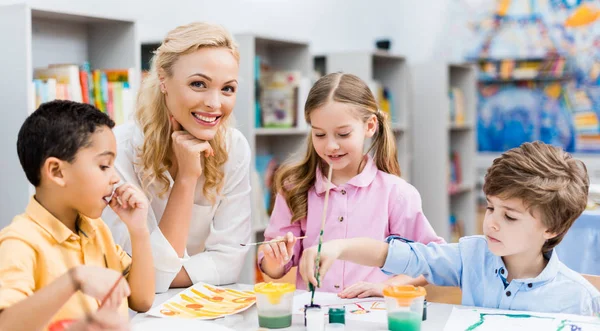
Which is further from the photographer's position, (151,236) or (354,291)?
(151,236)

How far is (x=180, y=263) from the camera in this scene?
1764 millimetres

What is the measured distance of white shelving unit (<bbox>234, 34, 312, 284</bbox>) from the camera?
11.4 ft

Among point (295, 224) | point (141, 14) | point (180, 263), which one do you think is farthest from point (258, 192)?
point (180, 263)

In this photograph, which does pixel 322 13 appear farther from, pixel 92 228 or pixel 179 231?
pixel 92 228

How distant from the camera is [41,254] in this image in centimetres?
126

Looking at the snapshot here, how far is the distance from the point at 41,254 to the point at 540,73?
4.80 m

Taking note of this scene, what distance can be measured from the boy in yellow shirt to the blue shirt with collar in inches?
26.5

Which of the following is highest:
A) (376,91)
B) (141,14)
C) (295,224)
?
(141,14)

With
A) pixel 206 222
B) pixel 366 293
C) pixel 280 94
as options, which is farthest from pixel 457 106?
pixel 366 293

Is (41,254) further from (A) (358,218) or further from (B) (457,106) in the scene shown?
(B) (457,106)

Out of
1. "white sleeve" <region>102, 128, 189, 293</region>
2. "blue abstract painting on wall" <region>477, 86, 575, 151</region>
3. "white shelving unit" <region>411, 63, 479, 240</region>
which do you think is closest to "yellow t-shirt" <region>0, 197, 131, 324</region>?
"white sleeve" <region>102, 128, 189, 293</region>

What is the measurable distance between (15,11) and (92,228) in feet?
4.50

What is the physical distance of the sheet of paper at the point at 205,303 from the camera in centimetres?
151

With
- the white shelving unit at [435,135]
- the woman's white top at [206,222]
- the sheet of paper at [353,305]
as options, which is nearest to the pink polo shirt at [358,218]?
the woman's white top at [206,222]
